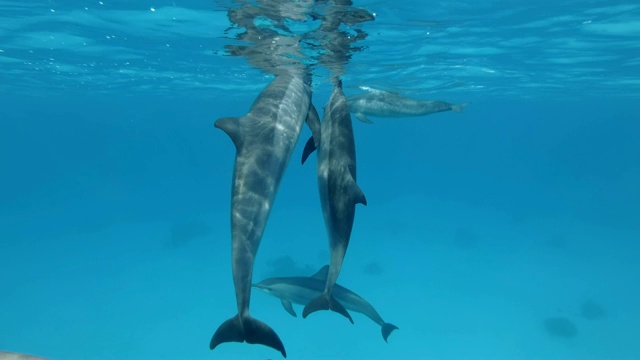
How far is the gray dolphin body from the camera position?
503cm

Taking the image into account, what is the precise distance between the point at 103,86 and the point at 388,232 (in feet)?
91.4

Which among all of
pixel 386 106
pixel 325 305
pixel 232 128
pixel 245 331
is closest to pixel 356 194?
pixel 325 305

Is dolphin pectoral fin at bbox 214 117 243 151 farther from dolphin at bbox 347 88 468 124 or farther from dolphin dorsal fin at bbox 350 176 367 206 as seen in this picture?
dolphin at bbox 347 88 468 124

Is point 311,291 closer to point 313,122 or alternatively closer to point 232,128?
point 313,122

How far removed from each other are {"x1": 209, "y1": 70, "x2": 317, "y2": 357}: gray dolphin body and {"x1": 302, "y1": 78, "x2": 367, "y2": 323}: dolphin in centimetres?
54

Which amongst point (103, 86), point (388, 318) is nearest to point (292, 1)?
point (388, 318)

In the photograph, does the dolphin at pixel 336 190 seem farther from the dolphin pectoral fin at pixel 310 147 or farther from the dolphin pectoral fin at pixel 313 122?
the dolphin pectoral fin at pixel 313 122

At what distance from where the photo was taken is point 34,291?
30453 mm

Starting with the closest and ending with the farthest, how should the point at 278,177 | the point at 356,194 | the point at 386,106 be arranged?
the point at 356,194 < the point at 278,177 < the point at 386,106

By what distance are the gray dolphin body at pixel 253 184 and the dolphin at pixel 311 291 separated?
13.3 feet

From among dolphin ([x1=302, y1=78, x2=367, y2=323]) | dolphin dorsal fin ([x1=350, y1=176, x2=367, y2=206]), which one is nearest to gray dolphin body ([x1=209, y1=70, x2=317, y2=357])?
dolphin ([x1=302, y1=78, x2=367, y2=323])

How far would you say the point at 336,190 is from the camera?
5.12m

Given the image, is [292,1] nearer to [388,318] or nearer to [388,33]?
[388,33]

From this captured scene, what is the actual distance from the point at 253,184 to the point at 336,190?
3.21 feet
